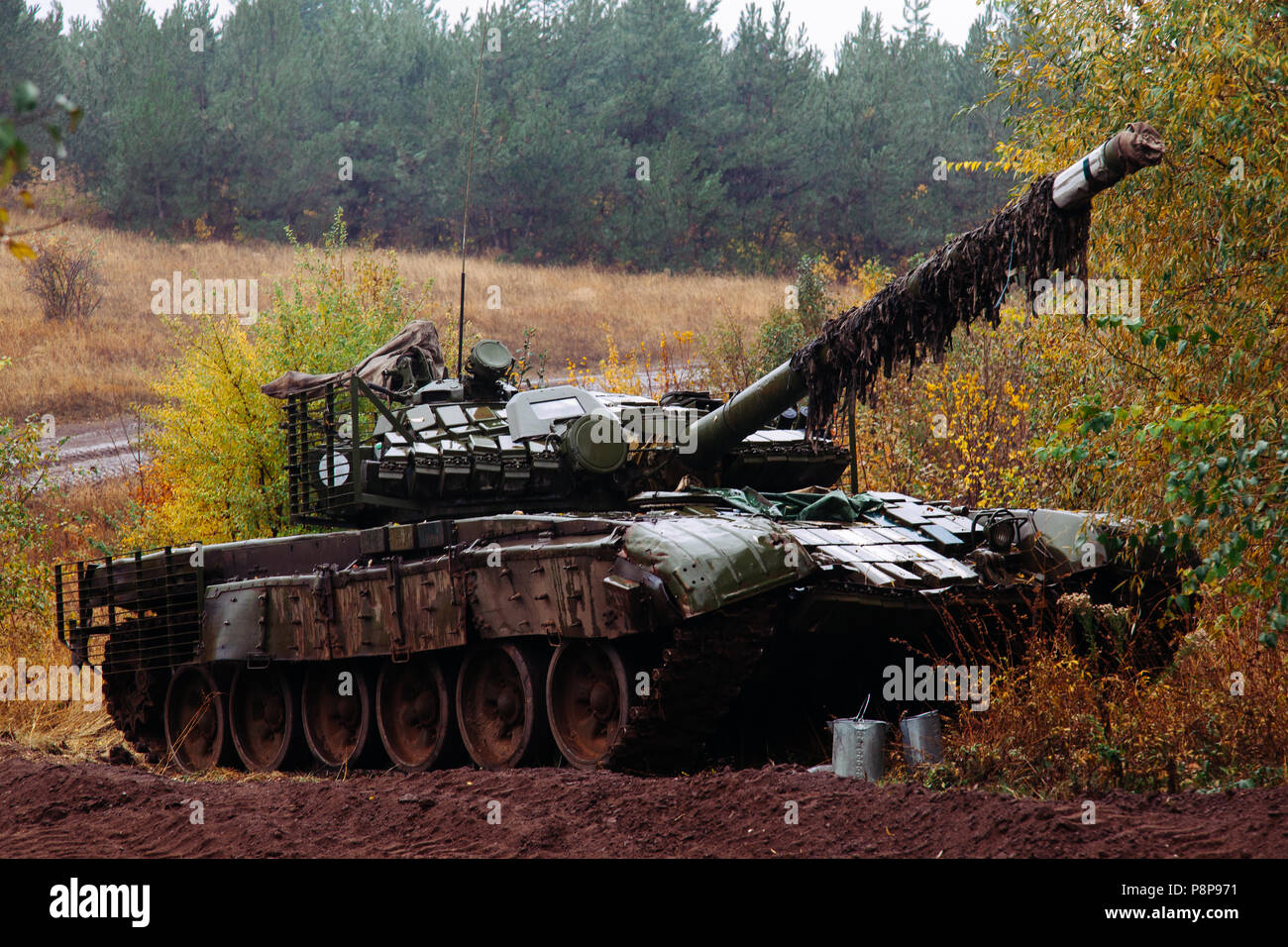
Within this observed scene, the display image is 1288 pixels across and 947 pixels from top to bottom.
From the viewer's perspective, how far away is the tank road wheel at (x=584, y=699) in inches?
373

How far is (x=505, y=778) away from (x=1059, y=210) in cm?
464

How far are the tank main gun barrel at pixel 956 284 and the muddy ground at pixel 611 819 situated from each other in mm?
2658

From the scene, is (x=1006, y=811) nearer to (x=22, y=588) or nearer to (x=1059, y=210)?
(x=1059, y=210)

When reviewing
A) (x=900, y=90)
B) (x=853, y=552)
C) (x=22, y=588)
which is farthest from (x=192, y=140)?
(x=853, y=552)

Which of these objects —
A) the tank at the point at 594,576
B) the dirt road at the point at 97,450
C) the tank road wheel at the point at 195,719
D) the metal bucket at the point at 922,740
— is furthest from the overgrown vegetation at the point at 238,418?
the metal bucket at the point at 922,740

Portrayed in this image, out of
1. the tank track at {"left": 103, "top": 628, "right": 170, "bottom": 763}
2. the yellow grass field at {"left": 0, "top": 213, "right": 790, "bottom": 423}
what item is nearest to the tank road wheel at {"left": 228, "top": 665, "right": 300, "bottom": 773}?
the tank track at {"left": 103, "top": 628, "right": 170, "bottom": 763}

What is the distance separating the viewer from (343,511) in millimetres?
11164

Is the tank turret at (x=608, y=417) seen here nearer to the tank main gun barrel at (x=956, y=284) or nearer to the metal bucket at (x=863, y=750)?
the tank main gun barrel at (x=956, y=284)

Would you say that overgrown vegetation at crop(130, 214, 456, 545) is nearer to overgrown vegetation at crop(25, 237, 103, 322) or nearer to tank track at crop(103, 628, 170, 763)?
tank track at crop(103, 628, 170, 763)

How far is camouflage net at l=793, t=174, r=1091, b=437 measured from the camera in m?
7.90

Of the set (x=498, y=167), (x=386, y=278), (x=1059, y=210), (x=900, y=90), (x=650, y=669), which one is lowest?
(x=650, y=669)

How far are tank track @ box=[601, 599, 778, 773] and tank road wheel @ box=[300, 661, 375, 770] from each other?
3.24m

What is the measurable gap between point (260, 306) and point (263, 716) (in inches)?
1031
